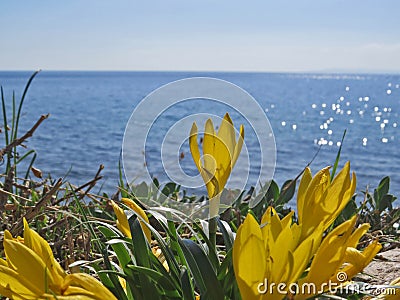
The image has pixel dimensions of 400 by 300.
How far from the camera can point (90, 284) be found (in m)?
Result: 0.68

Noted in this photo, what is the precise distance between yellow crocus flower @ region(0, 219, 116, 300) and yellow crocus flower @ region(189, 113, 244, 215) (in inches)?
9.2

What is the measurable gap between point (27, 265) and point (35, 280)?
0.07 feet

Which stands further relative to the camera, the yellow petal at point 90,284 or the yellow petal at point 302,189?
the yellow petal at point 302,189

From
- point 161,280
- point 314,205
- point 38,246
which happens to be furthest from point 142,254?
point 314,205

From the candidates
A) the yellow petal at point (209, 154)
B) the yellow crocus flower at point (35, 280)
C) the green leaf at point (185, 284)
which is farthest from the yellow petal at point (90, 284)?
the yellow petal at point (209, 154)

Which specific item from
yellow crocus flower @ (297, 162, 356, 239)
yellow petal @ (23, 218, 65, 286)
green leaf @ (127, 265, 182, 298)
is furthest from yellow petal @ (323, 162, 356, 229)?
yellow petal @ (23, 218, 65, 286)

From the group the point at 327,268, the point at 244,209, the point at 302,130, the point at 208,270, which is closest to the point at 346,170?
the point at 327,268

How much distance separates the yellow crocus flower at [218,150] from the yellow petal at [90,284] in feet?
0.76

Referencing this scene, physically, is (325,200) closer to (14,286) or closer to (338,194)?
(338,194)

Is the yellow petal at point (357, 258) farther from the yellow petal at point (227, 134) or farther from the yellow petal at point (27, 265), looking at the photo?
the yellow petal at point (27, 265)

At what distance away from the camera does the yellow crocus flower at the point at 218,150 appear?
819 millimetres

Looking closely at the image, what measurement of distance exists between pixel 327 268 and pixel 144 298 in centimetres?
28

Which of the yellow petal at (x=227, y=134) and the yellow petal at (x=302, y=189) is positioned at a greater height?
the yellow petal at (x=227, y=134)

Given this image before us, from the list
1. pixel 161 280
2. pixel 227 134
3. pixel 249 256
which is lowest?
pixel 161 280
